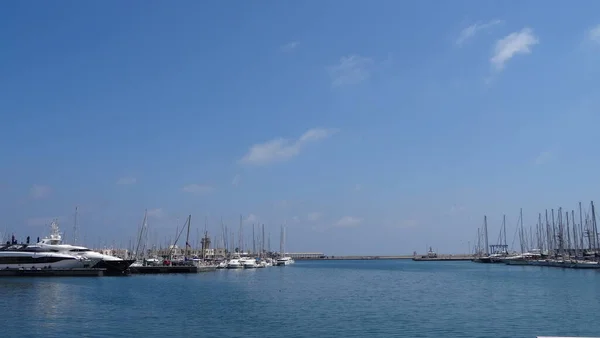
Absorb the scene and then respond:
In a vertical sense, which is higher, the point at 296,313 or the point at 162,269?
the point at 162,269

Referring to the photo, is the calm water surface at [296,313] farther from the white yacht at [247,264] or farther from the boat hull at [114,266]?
the white yacht at [247,264]

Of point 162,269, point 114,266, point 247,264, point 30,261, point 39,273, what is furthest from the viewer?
point 247,264

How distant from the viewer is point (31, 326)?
36.4 metres

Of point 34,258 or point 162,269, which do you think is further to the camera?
point 162,269

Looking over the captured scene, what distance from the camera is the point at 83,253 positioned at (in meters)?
92.8

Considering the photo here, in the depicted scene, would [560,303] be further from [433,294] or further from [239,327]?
[239,327]

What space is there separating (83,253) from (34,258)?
7656 mm

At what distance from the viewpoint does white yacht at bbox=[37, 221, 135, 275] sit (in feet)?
300

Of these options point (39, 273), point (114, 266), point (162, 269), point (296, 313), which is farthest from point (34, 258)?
point (296, 313)

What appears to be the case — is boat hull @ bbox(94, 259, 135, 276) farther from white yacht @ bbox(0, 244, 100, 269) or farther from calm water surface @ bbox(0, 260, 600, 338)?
calm water surface @ bbox(0, 260, 600, 338)

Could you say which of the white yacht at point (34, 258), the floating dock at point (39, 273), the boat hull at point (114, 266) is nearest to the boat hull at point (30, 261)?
the white yacht at point (34, 258)

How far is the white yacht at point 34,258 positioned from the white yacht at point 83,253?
49.3 inches

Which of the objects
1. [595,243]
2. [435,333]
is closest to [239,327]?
[435,333]

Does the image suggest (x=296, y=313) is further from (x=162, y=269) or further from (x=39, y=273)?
(x=162, y=269)
